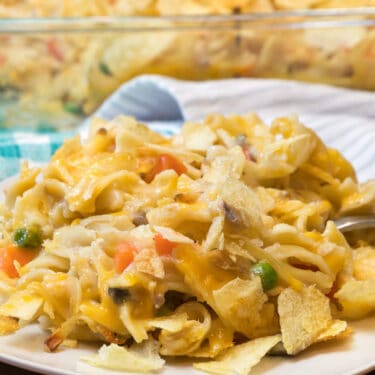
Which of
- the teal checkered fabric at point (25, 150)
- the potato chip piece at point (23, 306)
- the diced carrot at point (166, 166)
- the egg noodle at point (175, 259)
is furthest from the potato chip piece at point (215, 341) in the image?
the teal checkered fabric at point (25, 150)

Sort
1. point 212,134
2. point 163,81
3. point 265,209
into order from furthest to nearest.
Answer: point 163,81 → point 212,134 → point 265,209

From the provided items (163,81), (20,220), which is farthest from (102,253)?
(163,81)

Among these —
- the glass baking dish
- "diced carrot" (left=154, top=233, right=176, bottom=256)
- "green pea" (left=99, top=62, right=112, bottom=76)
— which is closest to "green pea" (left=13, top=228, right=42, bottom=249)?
"diced carrot" (left=154, top=233, right=176, bottom=256)

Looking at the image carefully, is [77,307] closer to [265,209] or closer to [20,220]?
[20,220]

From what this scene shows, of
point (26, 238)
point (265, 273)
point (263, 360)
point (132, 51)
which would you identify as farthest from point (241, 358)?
point (132, 51)

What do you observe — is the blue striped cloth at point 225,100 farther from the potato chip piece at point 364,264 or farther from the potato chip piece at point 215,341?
the potato chip piece at point 215,341

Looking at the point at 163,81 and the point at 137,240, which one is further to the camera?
the point at 163,81

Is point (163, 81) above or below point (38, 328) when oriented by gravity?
below
